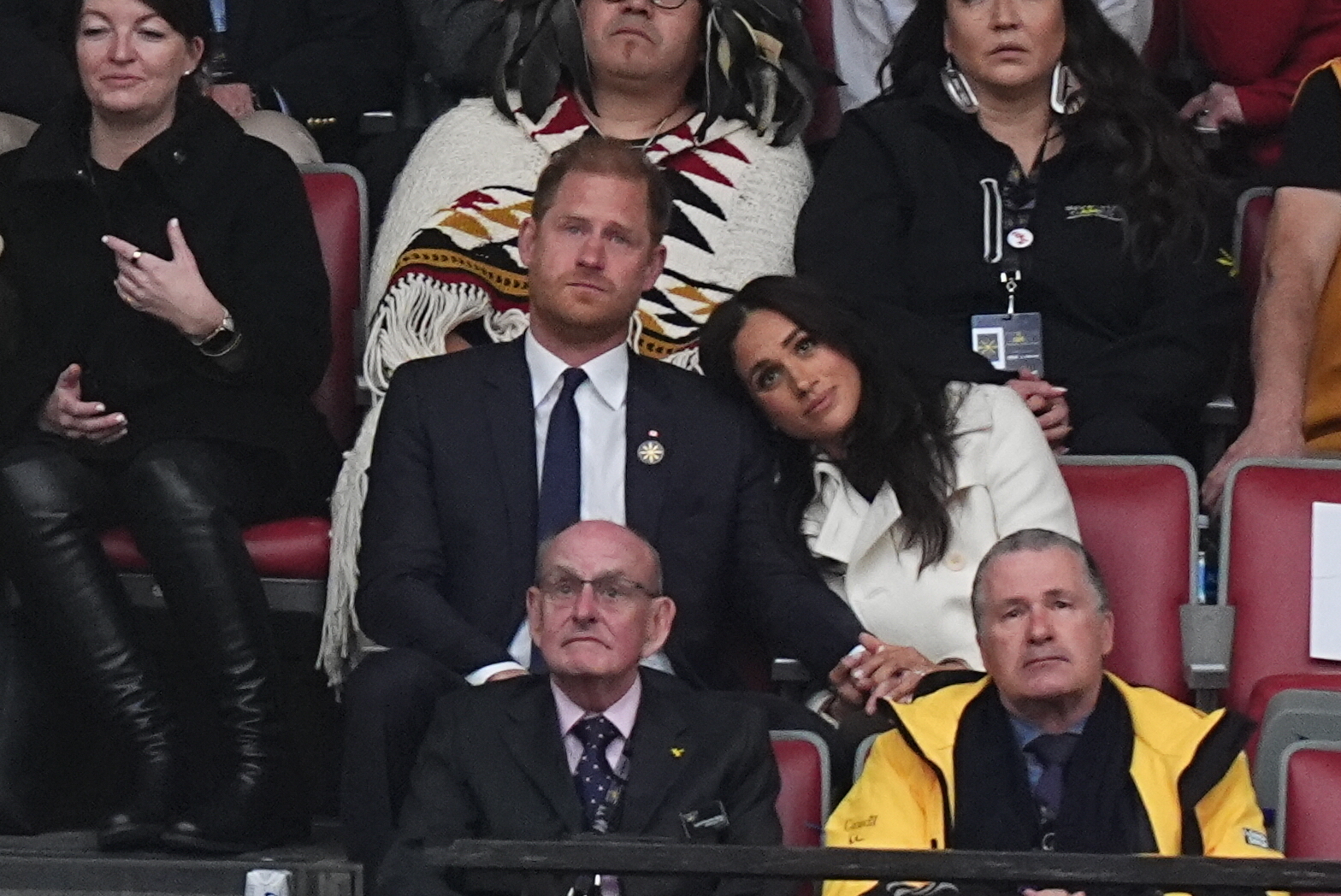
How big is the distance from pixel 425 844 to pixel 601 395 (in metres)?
0.91

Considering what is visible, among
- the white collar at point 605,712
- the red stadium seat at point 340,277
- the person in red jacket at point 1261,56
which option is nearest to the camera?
the white collar at point 605,712

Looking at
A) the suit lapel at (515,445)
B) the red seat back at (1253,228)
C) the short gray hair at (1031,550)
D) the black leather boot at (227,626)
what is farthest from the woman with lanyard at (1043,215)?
the black leather boot at (227,626)

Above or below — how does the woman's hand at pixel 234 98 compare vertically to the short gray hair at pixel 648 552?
above

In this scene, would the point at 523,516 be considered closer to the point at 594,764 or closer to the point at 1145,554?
the point at 594,764

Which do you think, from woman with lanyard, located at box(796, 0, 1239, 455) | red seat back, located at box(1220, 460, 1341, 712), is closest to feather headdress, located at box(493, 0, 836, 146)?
woman with lanyard, located at box(796, 0, 1239, 455)

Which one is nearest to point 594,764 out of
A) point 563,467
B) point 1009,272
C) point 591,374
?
point 563,467

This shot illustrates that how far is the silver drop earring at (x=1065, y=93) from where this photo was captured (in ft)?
15.0

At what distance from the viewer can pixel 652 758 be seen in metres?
3.34

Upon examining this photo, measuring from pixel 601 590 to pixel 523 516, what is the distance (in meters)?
0.46

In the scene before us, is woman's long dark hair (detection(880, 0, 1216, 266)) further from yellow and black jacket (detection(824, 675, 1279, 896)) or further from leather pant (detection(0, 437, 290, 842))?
leather pant (detection(0, 437, 290, 842))

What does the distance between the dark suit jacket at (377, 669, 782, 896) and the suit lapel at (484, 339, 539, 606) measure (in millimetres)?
444

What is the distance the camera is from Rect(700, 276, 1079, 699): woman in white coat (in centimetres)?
390

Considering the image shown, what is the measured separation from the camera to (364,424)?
4.30 m

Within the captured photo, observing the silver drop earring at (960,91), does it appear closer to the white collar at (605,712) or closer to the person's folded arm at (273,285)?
the person's folded arm at (273,285)
